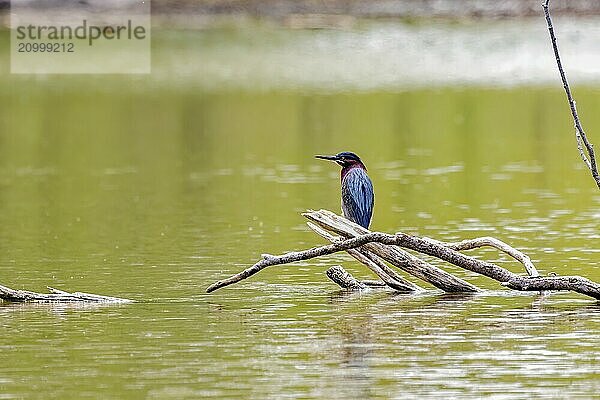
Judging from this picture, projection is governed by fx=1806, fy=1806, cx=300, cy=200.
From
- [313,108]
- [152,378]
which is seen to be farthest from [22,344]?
[313,108]

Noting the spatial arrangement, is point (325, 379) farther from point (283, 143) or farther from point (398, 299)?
point (283, 143)

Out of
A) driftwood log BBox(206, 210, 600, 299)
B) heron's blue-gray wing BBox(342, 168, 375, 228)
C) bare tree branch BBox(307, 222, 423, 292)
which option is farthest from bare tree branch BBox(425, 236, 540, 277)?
heron's blue-gray wing BBox(342, 168, 375, 228)

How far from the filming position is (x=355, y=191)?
13281 millimetres

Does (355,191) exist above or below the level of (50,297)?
above

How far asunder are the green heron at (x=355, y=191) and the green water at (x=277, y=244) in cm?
62

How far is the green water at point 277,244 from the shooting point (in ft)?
33.5

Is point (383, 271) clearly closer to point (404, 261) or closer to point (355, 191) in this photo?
point (404, 261)

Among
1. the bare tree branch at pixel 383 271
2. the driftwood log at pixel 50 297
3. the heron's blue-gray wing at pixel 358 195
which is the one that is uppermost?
the heron's blue-gray wing at pixel 358 195

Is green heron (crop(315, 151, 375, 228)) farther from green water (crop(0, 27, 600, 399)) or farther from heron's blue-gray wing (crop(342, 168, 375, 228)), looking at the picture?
green water (crop(0, 27, 600, 399))

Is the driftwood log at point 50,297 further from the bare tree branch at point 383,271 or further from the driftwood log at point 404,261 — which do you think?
the bare tree branch at point 383,271

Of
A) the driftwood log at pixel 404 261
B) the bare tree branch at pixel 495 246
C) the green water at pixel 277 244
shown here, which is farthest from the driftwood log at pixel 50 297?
the bare tree branch at pixel 495 246

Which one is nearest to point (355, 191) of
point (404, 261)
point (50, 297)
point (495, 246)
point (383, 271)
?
point (383, 271)

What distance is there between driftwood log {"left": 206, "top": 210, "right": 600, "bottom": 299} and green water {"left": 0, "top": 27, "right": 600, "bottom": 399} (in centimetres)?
18

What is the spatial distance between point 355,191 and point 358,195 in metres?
0.04
